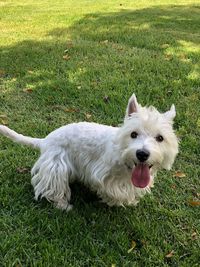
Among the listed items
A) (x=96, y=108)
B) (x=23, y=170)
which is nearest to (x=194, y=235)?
(x=23, y=170)

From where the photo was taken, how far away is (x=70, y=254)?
3.66m

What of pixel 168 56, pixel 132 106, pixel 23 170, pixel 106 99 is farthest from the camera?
pixel 168 56

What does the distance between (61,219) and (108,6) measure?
37.4 feet

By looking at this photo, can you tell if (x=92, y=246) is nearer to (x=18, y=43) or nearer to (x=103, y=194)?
(x=103, y=194)

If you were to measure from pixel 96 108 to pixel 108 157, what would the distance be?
2577 millimetres

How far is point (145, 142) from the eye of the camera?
3.41m

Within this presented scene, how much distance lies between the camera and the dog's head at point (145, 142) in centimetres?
344

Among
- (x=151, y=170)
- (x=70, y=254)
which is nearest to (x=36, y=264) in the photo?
(x=70, y=254)

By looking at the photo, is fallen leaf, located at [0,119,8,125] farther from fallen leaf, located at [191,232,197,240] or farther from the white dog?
fallen leaf, located at [191,232,197,240]

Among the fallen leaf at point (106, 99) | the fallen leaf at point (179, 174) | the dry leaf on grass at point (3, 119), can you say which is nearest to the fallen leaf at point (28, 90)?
the dry leaf on grass at point (3, 119)

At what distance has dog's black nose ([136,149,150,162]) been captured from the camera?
11.1ft

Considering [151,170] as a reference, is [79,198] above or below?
below

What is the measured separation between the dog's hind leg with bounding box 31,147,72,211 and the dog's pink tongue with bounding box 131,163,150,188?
81 cm

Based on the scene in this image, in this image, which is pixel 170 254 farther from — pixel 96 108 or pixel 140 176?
pixel 96 108
